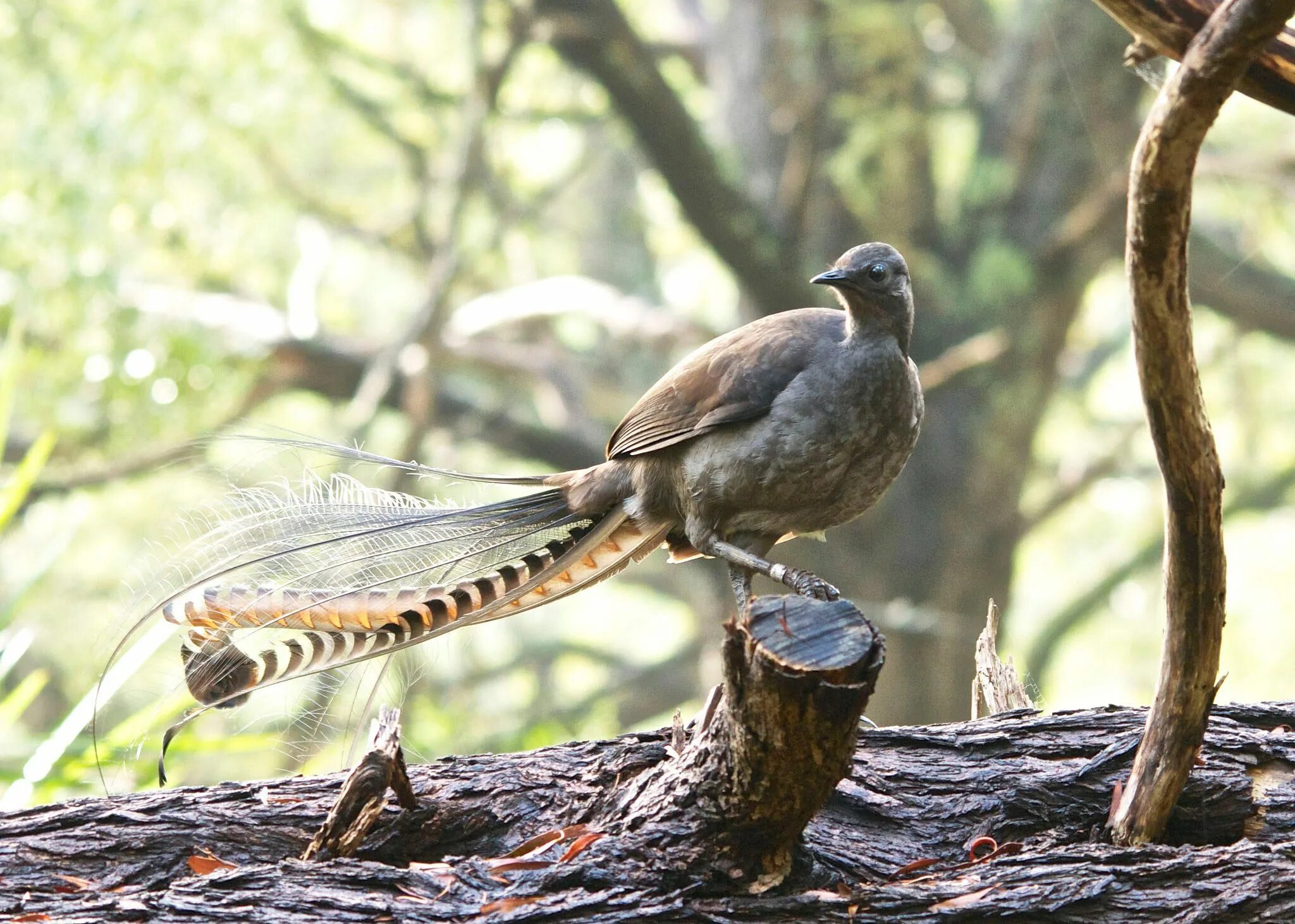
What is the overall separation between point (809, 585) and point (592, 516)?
2.95ft

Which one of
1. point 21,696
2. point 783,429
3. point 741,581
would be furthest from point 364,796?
point 21,696

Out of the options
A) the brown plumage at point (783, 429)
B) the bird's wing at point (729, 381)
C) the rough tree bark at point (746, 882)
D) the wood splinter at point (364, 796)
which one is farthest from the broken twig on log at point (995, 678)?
the wood splinter at point (364, 796)

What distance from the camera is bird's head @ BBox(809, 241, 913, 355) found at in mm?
3613

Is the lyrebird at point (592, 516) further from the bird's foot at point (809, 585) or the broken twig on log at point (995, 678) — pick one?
the broken twig on log at point (995, 678)

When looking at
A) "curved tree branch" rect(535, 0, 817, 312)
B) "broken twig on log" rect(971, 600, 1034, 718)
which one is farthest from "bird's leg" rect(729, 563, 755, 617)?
"curved tree branch" rect(535, 0, 817, 312)

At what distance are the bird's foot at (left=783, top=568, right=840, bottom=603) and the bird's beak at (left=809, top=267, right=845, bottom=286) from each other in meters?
0.80

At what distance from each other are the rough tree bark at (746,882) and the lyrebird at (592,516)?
1.43 ft

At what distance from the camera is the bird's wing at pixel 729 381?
3697 mm

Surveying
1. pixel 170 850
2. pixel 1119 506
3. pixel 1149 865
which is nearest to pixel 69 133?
pixel 170 850

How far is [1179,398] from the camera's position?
2557 millimetres

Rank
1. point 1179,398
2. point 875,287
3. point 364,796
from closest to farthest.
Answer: point 1179,398
point 364,796
point 875,287

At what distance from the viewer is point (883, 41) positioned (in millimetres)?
8641

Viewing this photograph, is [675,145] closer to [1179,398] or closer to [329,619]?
[329,619]

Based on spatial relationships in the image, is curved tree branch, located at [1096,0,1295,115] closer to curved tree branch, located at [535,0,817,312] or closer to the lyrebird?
the lyrebird
